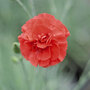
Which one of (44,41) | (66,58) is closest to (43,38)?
(44,41)

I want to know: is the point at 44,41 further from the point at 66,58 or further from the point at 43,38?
the point at 66,58

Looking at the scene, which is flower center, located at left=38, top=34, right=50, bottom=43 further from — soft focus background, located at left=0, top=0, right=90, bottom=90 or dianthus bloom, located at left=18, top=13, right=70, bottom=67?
soft focus background, located at left=0, top=0, right=90, bottom=90

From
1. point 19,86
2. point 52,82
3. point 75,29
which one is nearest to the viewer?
point 19,86

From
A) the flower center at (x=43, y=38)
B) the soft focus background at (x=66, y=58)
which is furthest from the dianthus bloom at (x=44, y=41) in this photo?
the soft focus background at (x=66, y=58)

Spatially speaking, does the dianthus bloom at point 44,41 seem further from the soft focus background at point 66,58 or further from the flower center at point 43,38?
the soft focus background at point 66,58

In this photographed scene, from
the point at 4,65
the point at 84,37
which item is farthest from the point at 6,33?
the point at 84,37

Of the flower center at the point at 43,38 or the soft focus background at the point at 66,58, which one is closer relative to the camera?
the flower center at the point at 43,38

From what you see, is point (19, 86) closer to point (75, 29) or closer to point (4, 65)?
point (4, 65)
